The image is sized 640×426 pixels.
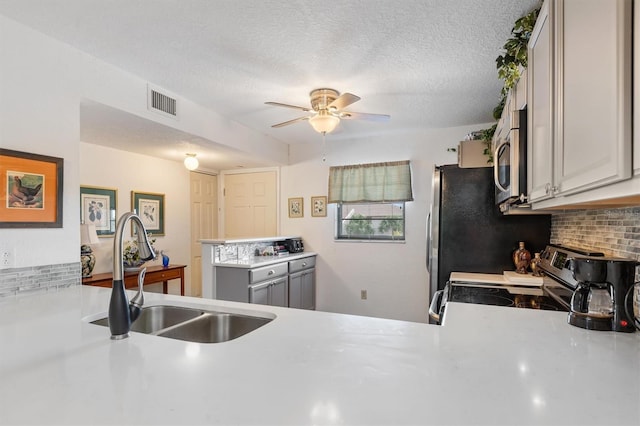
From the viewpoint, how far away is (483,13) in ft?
Answer: 5.81

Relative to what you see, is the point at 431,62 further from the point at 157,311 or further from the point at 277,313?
the point at 157,311

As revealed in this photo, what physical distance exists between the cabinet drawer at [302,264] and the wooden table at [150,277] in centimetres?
128

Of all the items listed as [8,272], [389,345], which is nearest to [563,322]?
[389,345]

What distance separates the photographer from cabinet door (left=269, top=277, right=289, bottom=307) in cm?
356

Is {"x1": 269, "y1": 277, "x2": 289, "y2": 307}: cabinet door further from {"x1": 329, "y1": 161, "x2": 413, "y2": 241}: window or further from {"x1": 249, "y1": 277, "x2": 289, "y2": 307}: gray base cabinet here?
{"x1": 329, "y1": 161, "x2": 413, "y2": 241}: window

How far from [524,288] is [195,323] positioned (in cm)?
197

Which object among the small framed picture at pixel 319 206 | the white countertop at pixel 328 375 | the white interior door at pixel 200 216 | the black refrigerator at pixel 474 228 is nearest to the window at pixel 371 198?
the small framed picture at pixel 319 206

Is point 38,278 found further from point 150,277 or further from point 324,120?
point 324,120

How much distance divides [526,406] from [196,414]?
66 centimetres

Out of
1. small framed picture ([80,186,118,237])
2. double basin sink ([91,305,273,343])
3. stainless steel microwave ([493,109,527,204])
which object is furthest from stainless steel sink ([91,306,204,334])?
small framed picture ([80,186,118,237])

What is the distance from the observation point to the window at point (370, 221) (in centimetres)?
416

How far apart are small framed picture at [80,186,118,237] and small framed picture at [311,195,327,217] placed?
7.36 ft

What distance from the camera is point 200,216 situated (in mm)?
4812

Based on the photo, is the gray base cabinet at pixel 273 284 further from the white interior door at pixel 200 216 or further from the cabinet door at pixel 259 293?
the white interior door at pixel 200 216
